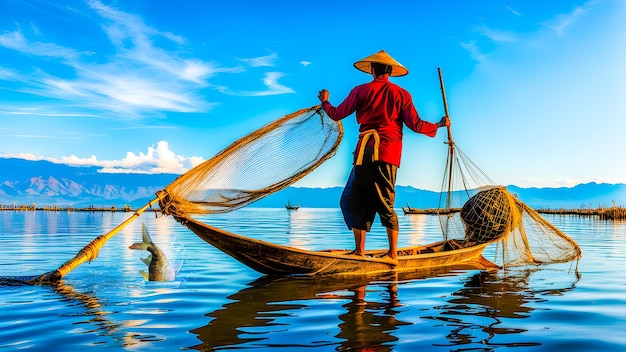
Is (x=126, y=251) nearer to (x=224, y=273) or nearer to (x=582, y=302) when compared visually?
(x=224, y=273)

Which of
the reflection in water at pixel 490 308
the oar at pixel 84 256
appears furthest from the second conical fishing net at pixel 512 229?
the oar at pixel 84 256

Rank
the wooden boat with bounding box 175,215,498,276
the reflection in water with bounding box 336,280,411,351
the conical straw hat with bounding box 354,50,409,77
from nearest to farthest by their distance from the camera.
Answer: the reflection in water with bounding box 336,280,411,351 < the wooden boat with bounding box 175,215,498,276 < the conical straw hat with bounding box 354,50,409,77

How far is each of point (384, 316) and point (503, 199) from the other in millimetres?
5125

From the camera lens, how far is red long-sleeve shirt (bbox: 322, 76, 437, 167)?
6977mm

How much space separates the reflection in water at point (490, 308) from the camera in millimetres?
4207

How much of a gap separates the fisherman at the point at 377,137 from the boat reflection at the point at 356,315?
33.6 inches

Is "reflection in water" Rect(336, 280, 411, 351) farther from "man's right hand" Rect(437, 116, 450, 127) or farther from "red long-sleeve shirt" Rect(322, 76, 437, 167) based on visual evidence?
"man's right hand" Rect(437, 116, 450, 127)

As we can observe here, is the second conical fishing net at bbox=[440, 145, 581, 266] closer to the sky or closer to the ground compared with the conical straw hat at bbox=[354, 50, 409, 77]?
closer to the ground

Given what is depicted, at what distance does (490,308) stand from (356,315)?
1.38 m

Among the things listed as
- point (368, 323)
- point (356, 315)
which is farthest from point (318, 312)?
point (368, 323)

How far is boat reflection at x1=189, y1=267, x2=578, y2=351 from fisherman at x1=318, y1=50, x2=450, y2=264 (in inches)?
33.6

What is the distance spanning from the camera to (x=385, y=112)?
696 cm

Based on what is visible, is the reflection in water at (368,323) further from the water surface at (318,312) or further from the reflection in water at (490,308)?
the reflection in water at (490,308)

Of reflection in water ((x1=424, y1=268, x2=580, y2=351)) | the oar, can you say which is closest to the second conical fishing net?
reflection in water ((x1=424, y1=268, x2=580, y2=351))
